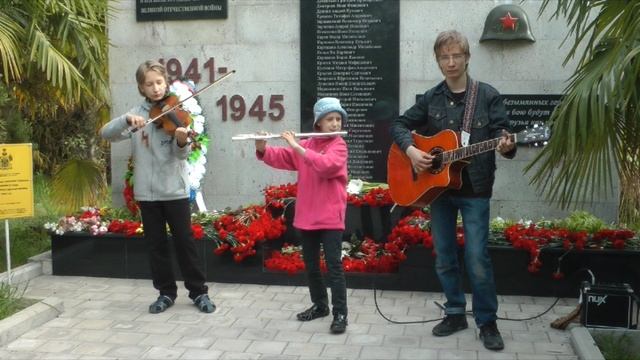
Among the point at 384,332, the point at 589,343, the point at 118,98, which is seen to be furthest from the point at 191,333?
the point at 118,98

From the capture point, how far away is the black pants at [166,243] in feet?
16.6

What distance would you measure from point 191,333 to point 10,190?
1.86 m

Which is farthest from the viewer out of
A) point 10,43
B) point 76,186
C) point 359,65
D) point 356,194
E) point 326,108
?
point 76,186

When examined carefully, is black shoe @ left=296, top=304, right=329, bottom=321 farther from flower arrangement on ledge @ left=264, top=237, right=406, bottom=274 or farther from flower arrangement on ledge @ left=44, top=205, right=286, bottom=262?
flower arrangement on ledge @ left=44, top=205, right=286, bottom=262

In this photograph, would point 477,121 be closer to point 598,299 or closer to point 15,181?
point 598,299

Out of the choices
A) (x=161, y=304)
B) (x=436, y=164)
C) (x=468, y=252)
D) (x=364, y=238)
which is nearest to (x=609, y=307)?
(x=468, y=252)

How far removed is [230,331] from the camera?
4715 millimetres

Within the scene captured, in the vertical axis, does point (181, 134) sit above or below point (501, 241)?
above

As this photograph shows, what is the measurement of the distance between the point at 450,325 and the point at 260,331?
1.23 meters

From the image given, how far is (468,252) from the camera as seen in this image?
430cm

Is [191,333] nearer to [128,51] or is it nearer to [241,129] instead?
[241,129]

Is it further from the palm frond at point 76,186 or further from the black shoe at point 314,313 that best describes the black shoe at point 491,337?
the palm frond at point 76,186

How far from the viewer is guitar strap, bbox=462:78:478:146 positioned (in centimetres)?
422

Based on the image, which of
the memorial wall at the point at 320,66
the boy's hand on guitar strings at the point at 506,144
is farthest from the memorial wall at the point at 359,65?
the boy's hand on guitar strings at the point at 506,144
